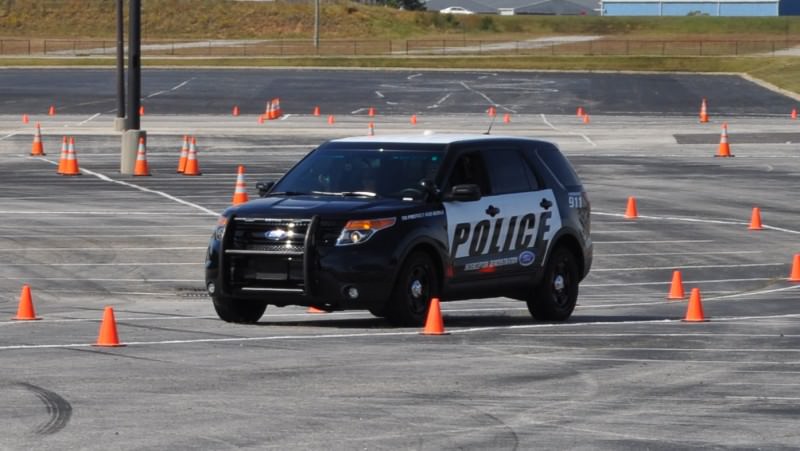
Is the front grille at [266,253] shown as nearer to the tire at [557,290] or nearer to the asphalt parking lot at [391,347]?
the asphalt parking lot at [391,347]

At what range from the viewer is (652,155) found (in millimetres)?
42938

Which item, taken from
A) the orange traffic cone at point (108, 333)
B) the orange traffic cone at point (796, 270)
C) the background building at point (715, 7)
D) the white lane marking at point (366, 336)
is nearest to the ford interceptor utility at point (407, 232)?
the white lane marking at point (366, 336)

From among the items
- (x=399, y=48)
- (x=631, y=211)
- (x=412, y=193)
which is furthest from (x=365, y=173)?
(x=399, y=48)

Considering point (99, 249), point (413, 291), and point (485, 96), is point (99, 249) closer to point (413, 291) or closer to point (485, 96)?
point (413, 291)

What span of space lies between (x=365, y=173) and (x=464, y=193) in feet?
3.37

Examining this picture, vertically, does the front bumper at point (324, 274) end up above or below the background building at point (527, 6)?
below

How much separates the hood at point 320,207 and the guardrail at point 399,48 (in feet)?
291

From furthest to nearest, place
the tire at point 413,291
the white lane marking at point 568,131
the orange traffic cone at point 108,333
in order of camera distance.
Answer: the white lane marking at point 568,131
the tire at point 413,291
the orange traffic cone at point 108,333

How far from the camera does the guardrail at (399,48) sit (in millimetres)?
105875

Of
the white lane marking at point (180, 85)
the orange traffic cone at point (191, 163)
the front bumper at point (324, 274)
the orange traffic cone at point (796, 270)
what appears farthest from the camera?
the white lane marking at point (180, 85)

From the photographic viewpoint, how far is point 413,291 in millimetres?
14594

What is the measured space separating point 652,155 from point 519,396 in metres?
32.9

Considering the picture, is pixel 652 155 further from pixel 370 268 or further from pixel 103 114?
pixel 370 268

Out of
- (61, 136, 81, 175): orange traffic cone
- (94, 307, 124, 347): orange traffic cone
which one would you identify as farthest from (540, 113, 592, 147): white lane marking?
(94, 307, 124, 347): orange traffic cone
